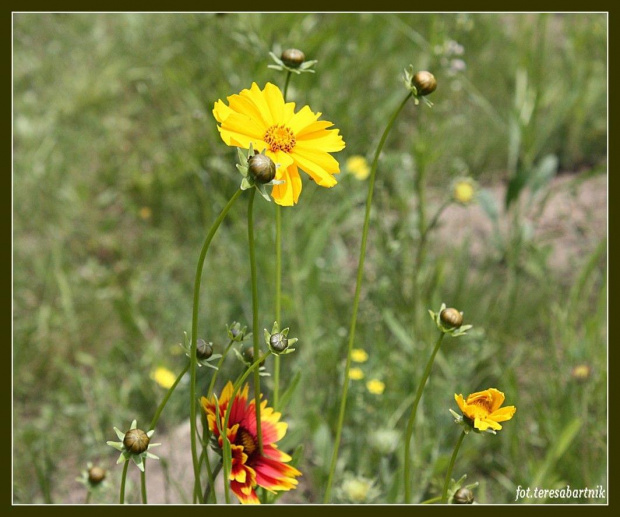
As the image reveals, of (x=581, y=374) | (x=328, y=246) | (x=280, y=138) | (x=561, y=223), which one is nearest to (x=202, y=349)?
(x=280, y=138)

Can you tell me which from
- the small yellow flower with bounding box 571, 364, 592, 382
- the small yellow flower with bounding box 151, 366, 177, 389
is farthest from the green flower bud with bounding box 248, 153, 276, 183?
the small yellow flower with bounding box 571, 364, 592, 382

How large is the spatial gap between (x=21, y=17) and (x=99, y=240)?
3.83ft

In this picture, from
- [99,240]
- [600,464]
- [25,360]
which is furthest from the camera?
[99,240]

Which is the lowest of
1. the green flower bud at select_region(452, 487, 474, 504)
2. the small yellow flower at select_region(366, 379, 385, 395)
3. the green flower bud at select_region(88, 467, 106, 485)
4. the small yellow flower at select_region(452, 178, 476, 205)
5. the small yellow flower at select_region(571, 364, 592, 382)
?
the small yellow flower at select_region(366, 379, 385, 395)

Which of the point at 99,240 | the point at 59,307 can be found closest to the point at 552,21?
the point at 99,240

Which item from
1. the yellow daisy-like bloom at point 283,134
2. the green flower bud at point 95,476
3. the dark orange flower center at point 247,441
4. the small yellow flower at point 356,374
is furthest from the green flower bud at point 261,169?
the small yellow flower at point 356,374

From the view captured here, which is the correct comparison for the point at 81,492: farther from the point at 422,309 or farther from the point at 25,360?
the point at 422,309

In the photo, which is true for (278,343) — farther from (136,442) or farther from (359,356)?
(359,356)

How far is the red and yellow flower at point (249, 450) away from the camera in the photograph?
26.4 inches

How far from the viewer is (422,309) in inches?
57.0

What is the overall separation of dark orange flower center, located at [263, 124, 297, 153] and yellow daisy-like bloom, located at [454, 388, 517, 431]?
0.98 feet

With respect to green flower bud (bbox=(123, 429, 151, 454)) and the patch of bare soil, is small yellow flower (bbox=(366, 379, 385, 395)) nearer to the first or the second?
the patch of bare soil

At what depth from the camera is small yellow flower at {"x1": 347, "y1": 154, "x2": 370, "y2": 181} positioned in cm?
174

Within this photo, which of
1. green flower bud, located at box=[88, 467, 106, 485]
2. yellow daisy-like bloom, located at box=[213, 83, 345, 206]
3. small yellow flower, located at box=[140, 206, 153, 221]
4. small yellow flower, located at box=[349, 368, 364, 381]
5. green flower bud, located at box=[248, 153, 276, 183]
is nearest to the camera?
green flower bud, located at box=[248, 153, 276, 183]
